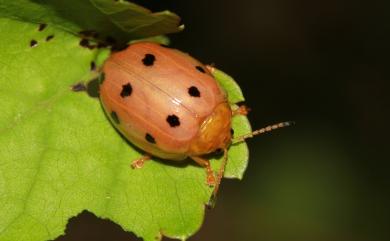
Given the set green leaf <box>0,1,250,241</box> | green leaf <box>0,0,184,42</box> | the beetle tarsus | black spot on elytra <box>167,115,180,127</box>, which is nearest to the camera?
green leaf <box>0,0,184,42</box>

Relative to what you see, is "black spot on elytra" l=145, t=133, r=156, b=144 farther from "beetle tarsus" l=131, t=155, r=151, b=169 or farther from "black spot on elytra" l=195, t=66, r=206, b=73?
"black spot on elytra" l=195, t=66, r=206, b=73

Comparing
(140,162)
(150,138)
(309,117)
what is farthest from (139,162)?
(309,117)

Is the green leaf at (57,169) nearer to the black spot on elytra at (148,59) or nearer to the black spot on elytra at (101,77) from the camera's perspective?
the black spot on elytra at (101,77)

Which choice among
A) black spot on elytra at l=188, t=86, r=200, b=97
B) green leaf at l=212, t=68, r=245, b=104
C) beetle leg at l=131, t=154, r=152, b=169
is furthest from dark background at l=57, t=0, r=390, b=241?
beetle leg at l=131, t=154, r=152, b=169

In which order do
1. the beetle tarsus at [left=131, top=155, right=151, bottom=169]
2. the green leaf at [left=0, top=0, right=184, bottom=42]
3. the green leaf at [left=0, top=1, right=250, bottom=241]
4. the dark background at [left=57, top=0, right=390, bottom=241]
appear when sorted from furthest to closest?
1. the dark background at [left=57, top=0, right=390, bottom=241]
2. the beetle tarsus at [left=131, top=155, right=151, bottom=169]
3. the green leaf at [left=0, top=1, right=250, bottom=241]
4. the green leaf at [left=0, top=0, right=184, bottom=42]

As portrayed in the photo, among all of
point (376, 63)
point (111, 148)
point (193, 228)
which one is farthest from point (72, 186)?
point (376, 63)

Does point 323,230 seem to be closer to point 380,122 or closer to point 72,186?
point 380,122
